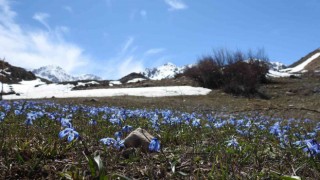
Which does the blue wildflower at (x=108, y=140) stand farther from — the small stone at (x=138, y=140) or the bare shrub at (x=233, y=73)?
the bare shrub at (x=233, y=73)

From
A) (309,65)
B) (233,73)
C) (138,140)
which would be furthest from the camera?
(309,65)

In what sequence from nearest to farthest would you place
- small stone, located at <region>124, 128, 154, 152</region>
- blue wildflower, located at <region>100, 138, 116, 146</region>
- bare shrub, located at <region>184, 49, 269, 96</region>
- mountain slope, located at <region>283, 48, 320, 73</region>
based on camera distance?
blue wildflower, located at <region>100, 138, 116, 146</region> → small stone, located at <region>124, 128, 154, 152</region> → bare shrub, located at <region>184, 49, 269, 96</region> → mountain slope, located at <region>283, 48, 320, 73</region>

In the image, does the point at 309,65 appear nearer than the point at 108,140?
No

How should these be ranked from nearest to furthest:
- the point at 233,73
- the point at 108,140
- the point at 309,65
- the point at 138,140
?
the point at 108,140, the point at 138,140, the point at 233,73, the point at 309,65

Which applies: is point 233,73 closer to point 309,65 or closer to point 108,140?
point 108,140

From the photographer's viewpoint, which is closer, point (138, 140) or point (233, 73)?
point (138, 140)

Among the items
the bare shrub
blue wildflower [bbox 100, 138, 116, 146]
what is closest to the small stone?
blue wildflower [bbox 100, 138, 116, 146]

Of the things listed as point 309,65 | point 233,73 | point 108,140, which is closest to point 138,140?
point 108,140

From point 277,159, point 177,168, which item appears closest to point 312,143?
point 277,159

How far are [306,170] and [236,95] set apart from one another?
953 inches

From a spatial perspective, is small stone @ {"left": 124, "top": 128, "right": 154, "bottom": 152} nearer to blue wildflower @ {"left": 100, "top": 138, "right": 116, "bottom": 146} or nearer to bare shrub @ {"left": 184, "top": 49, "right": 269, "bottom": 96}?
blue wildflower @ {"left": 100, "top": 138, "right": 116, "bottom": 146}

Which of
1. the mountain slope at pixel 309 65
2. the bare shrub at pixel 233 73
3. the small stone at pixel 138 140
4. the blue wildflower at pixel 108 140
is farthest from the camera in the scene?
the mountain slope at pixel 309 65

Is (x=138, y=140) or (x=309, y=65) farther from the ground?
(x=309, y=65)

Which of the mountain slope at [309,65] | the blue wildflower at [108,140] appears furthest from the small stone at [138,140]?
the mountain slope at [309,65]
